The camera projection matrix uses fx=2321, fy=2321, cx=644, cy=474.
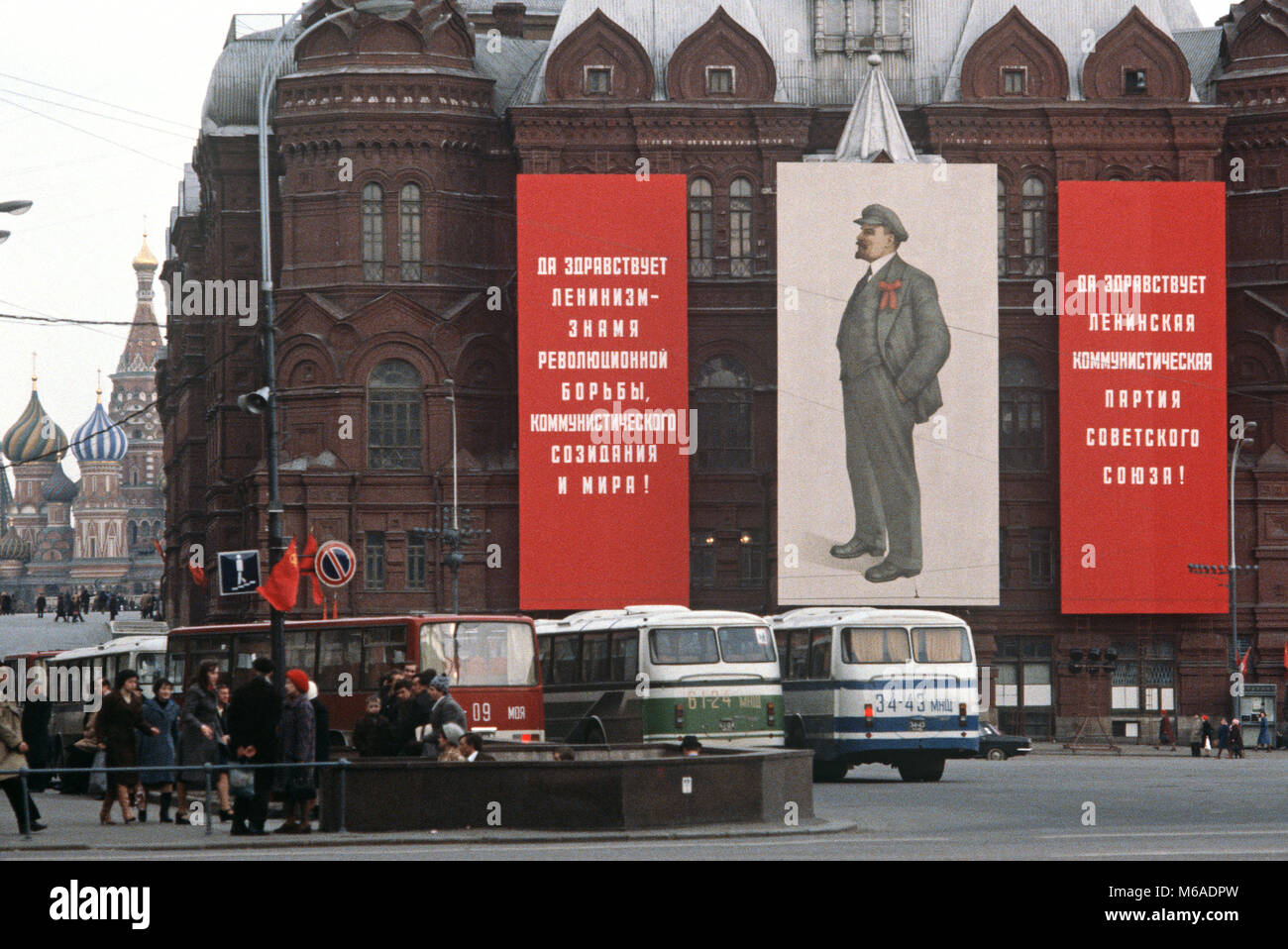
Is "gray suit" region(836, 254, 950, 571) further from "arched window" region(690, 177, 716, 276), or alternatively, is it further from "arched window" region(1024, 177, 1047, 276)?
"arched window" region(690, 177, 716, 276)

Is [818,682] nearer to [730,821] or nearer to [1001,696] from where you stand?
[730,821]

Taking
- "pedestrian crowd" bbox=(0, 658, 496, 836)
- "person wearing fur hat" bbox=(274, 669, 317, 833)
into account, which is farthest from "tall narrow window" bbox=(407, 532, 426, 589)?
"person wearing fur hat" bbox=(274, 669, 317, 833)

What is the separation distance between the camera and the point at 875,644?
1740 inches

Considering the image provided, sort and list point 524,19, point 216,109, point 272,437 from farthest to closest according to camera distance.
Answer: point 524,19 → point 216,109 → point 272,437

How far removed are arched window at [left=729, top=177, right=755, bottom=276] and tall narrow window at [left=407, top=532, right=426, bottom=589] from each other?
14.2m

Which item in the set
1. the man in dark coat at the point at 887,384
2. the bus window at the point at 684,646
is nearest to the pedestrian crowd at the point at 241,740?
the bus window at the point at 684,646

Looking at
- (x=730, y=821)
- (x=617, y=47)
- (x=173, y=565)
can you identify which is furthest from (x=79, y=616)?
(x=730, y=821)

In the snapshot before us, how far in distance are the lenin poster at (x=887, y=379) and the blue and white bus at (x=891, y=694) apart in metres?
29.4

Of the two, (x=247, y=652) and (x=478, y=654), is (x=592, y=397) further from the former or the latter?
(x=478, y=654)

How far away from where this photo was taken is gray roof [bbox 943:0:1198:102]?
265 feet

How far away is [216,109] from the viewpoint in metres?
86.4

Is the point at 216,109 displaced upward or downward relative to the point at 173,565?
upward
